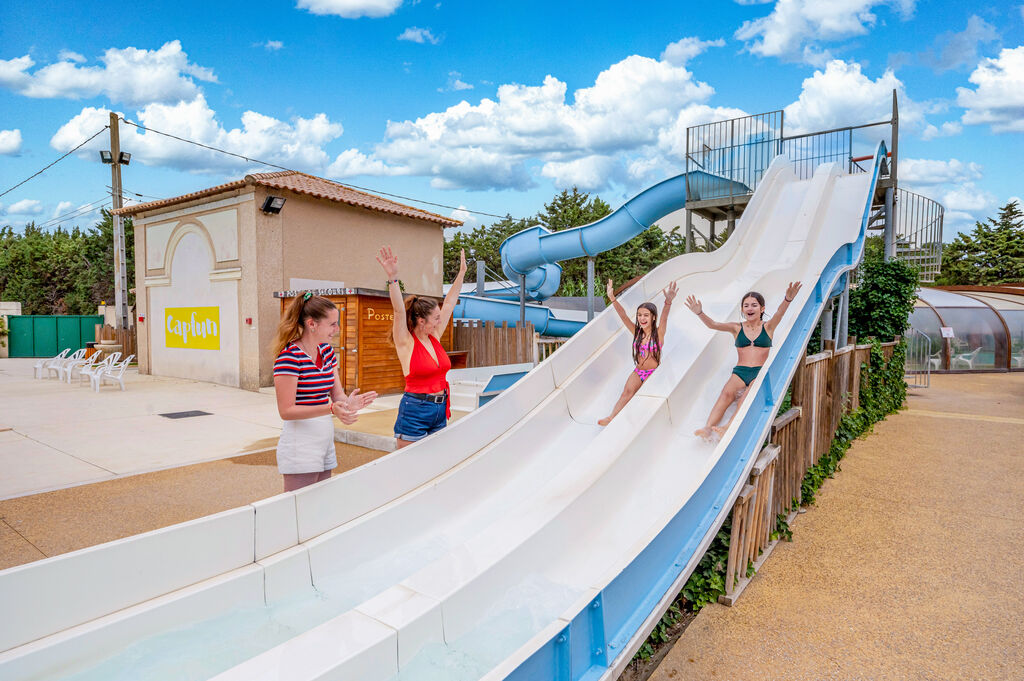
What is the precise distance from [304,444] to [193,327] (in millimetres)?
12975

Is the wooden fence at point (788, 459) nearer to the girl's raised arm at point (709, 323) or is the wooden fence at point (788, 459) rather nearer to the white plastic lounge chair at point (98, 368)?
the girl's raised arm at point (709, 323)

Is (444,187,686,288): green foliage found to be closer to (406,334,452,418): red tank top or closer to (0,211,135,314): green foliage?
(0,211,135,314): green foliage

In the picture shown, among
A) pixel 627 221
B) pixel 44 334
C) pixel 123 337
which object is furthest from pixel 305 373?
pixel 44 334

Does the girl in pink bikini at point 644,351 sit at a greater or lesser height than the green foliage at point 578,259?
Answer: lesser

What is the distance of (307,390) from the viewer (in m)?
3.26

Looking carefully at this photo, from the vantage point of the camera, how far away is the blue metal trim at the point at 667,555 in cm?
244


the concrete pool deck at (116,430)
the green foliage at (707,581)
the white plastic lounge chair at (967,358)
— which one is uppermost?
the white plastic lounge chair at (967,358)

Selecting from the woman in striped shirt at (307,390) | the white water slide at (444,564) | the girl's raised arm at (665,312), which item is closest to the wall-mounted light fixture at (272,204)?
the white water slide at (444,564)

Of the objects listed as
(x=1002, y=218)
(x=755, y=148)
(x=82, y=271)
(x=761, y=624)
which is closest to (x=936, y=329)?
(x=755, y=148)

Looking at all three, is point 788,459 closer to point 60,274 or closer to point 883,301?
point 883,301

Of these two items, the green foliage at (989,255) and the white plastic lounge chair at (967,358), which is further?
the green foliage at (989,255)

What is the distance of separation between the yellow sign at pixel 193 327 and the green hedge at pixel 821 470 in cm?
1246

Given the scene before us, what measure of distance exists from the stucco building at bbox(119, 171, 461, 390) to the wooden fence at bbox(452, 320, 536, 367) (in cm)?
244

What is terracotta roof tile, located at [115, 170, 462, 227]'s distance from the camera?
42.3 ft
